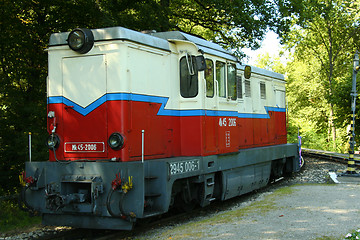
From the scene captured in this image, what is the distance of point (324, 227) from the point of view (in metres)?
6.43

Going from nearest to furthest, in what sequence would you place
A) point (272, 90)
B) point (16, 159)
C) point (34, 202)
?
1. point (34, 202)
2. point (16, 159)
3. point (272, 90)

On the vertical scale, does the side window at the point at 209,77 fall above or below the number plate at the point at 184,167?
above

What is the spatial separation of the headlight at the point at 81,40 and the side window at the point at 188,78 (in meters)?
1.91

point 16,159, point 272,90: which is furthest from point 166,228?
point 272,90

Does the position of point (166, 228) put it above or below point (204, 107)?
below

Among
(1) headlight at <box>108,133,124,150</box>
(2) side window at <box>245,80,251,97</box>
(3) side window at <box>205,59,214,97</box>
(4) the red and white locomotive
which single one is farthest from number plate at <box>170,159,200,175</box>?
(2) side window at <box>245,80,251,97</box>

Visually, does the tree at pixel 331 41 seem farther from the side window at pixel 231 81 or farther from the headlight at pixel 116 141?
the headlight at pixel 116 141

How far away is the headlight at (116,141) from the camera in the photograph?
6633 millimetres

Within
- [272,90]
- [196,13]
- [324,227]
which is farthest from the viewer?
[196,13]

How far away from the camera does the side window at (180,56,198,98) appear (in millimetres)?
7773

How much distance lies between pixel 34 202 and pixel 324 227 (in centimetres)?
485

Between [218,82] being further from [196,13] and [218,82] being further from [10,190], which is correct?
[196,13]

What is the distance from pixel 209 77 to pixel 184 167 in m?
1.96

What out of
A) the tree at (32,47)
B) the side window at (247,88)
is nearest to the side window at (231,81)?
the side window at (247,88)
